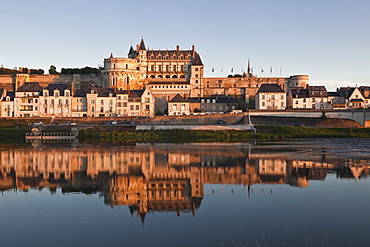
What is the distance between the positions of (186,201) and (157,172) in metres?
7.69

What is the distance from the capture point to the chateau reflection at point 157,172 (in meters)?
19.2

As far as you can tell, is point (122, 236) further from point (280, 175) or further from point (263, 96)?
point (263, 96)

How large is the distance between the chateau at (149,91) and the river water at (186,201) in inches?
1569

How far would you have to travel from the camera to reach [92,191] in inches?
800

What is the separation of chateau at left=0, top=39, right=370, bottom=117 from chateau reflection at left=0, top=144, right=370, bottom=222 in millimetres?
35629

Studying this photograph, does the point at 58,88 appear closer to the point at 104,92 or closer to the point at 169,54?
the point at 104,92

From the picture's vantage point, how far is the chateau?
232 feet

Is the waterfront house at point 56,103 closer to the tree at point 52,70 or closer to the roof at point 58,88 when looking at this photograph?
the roof at point 58,88

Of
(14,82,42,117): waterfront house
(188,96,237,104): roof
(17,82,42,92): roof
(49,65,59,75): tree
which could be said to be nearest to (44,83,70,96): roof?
(14,82,42,117): waterfront house

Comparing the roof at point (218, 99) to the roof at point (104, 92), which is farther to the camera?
the roof at point (218, 99)

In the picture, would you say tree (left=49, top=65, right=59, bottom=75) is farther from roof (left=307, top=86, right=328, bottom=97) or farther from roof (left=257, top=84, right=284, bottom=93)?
roof (left=307, top=86, right=328, bottom=97)

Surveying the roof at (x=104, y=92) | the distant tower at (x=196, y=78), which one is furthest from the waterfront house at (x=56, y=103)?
the distant tower at (x=196, y=78)

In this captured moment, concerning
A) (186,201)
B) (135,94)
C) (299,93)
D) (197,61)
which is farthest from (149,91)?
(186,201)

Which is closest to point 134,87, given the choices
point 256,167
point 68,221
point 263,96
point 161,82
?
point 161,82
